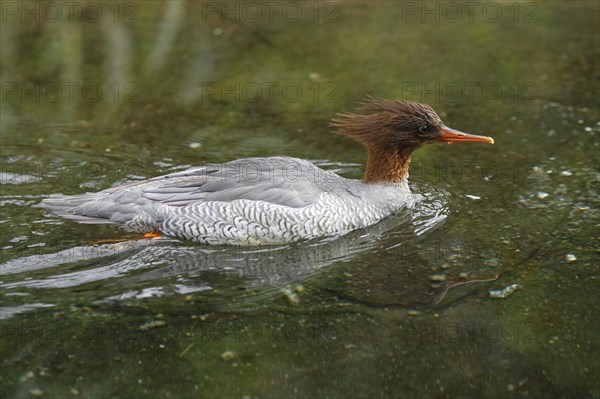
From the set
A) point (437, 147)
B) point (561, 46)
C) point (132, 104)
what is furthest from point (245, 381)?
point (561, 46)

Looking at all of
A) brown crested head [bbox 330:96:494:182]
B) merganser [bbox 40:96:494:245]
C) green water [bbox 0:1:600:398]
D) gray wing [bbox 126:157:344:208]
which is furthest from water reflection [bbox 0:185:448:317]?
brown crested head [bbox 330:96:494:182]

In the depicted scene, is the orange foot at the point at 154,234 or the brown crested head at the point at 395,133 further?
the brown crested head at the point at 395,133

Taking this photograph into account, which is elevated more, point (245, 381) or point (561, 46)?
point (561, 46)

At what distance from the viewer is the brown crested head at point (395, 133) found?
23.6 feet

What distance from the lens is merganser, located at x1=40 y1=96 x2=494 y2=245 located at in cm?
683

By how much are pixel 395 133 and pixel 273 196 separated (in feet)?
4.25

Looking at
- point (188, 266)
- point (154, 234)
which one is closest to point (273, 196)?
point (188, 266)

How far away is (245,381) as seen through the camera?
5.05m

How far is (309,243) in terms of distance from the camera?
22.5ft

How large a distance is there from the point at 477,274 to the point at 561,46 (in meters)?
6.03

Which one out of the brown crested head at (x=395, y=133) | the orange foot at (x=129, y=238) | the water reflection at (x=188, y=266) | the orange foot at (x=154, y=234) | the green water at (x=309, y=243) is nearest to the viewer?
the green water at (x=309, y=243)

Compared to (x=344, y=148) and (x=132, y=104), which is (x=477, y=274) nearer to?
(x=344, y=148)

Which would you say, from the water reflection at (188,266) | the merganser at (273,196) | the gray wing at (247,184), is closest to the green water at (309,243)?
the water reflection at (188,266)

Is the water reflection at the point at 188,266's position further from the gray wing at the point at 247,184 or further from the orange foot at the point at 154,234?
the gray wing at the point at 247,184
